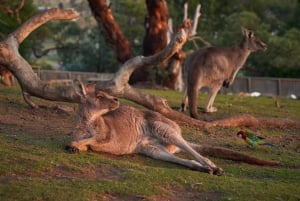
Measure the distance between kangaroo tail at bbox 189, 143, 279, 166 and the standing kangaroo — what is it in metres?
3.26

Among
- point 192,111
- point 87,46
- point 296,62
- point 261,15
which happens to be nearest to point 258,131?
point 192,111

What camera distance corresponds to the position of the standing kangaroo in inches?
530

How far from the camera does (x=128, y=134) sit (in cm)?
907

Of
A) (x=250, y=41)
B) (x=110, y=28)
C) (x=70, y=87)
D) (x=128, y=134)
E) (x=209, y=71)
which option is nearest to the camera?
(x=128, y=134)

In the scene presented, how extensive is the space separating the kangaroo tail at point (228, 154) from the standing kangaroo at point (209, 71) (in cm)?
326

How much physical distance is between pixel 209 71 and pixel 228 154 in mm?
4764

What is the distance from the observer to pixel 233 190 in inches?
299

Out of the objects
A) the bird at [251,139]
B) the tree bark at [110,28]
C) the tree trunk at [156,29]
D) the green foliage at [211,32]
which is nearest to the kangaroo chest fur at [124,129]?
the bird at [251,139]

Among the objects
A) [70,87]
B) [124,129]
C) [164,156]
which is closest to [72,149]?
[124,129]

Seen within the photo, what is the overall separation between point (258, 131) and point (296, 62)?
1555cm

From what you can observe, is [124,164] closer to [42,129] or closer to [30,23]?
[42,129]

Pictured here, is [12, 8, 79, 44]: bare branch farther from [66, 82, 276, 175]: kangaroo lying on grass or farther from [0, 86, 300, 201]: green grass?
[66, 82, 276, 175]: kangaroo lying on grass

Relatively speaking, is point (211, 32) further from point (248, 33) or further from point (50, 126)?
point (50, 126)

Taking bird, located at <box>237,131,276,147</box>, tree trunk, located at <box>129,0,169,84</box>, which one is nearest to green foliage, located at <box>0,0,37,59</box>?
tree trunk, located at <box>129,0,169,84</box>
